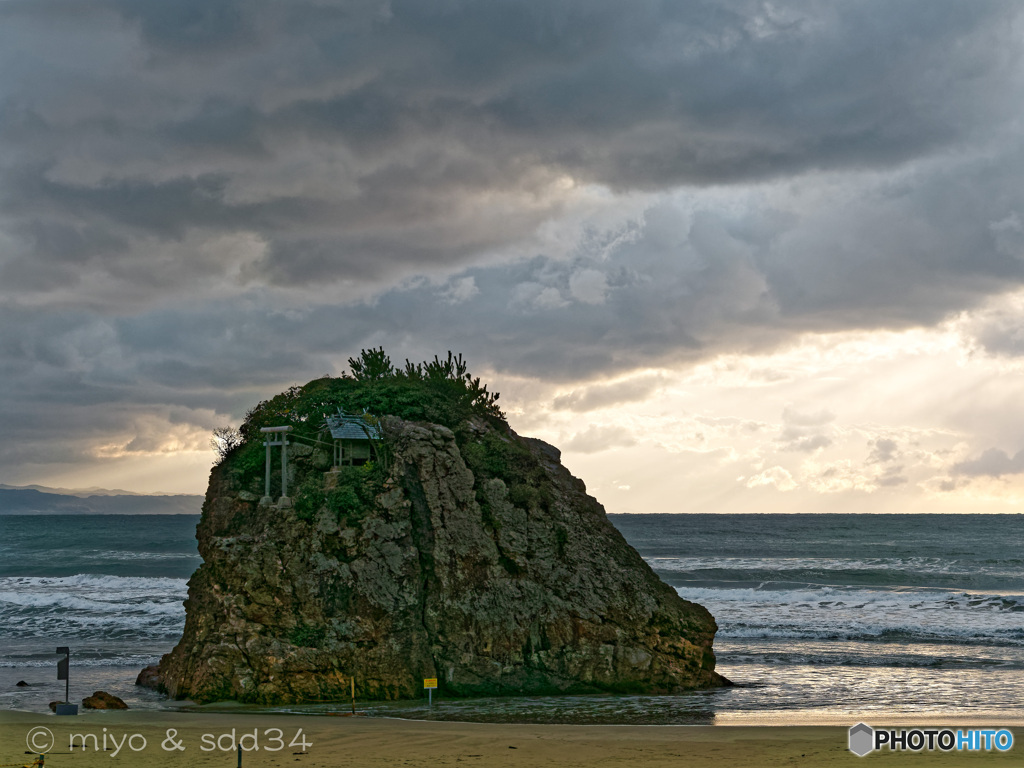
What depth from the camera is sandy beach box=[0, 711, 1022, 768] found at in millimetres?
15516

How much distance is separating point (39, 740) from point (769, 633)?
2518 cm

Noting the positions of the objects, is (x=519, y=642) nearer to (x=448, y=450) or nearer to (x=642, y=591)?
(x=642, y=591)

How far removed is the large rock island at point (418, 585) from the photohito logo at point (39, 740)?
3642 mm

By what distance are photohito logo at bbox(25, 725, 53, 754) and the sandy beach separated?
0.07 meters

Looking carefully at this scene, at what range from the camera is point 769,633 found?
34000 mm

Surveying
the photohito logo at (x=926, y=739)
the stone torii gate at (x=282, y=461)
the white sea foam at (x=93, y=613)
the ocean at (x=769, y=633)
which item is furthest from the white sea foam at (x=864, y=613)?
the white sea foam at (x=93, y=613)

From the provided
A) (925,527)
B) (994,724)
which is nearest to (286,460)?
(994,724)

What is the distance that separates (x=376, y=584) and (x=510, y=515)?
12.2 feet

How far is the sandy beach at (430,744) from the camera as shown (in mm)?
15516

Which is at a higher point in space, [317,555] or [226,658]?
[317,555]

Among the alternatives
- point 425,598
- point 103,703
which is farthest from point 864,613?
point 103,703

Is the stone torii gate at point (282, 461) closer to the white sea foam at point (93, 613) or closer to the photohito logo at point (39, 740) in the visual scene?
the photohito logo at point (39, 740)

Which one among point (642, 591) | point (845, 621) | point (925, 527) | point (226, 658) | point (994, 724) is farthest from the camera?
point (925, 527)

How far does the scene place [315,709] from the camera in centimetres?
1997
